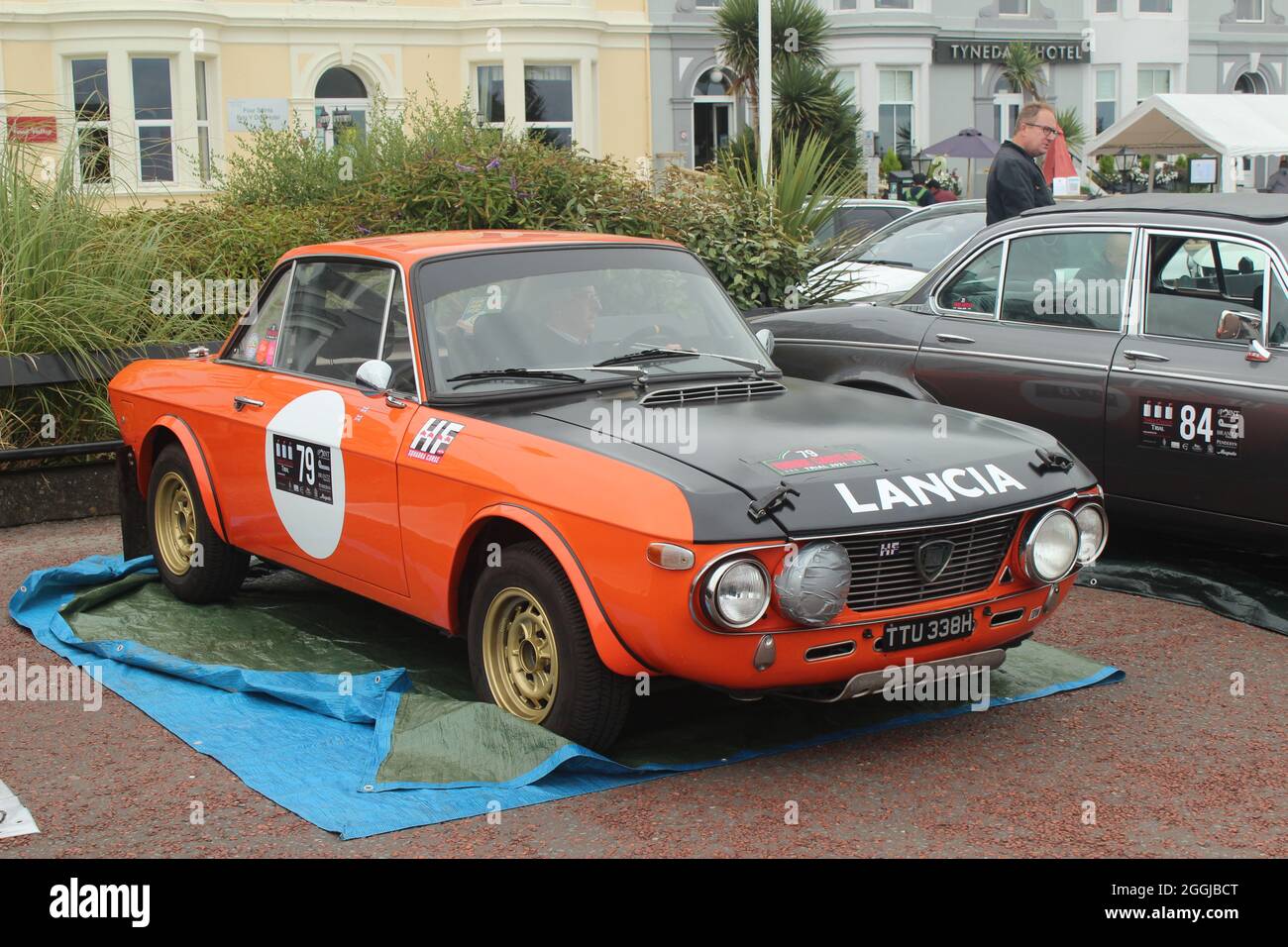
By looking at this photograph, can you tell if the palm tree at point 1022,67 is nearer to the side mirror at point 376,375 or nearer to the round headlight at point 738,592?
the side mirror at point 376,375

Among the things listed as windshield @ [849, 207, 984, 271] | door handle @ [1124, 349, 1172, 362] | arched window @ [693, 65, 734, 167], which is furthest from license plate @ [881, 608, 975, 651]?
arched window @ [693, 65, 734, 167]

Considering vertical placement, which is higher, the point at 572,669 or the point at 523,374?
the point at 523,374

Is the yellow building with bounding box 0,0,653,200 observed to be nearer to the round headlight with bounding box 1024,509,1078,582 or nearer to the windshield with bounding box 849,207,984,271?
the windshield with bounding box 849,207,984,271

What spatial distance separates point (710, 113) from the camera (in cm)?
3659

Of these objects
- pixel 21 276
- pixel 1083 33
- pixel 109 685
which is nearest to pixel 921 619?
pixel 109 685

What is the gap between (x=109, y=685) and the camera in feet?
19.7

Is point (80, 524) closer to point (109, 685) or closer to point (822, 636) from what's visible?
point (109, 685)

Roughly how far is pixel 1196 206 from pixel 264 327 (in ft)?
14.0

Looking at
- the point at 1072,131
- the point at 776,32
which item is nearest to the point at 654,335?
the point at 776,32

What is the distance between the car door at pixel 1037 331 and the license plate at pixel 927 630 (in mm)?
2380

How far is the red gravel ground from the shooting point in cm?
442

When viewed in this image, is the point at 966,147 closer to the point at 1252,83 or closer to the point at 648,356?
the point at 1252,83

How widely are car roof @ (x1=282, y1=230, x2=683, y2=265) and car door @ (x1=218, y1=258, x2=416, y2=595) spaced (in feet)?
0.18

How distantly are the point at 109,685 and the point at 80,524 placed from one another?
3.51 metres
